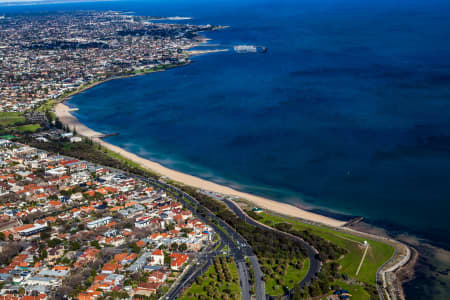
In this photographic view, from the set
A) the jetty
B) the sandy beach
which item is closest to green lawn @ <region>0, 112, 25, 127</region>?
the sandy beach

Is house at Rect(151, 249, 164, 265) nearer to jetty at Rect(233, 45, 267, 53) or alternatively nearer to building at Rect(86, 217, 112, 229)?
building at Rect(86, 217, 112, 229)

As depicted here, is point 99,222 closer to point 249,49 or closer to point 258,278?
point 258,278

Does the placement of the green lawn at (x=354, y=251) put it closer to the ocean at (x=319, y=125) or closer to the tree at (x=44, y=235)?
the ocean at (x=319, y=125)

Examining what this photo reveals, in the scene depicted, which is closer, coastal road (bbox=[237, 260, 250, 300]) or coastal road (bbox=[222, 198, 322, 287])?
coastal road (bbox=[237, 260, 250, 300])

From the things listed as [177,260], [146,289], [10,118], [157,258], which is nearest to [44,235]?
[157,258]

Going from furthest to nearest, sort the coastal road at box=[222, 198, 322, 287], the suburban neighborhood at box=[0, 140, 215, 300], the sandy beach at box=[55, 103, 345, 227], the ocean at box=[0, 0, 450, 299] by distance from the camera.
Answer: the ocean at box=[0, 0, 450, 299] < the sandy beach at box=[55, 103, 345, 227] < the coastal road at box=[222, 198, 322, 287] < the suburban neighborhood at box=[0, 140, 215, 300]

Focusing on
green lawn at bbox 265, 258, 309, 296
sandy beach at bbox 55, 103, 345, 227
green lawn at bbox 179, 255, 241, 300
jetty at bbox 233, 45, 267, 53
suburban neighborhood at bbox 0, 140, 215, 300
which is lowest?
sandy beach at bbox 55, 103, 345, 227

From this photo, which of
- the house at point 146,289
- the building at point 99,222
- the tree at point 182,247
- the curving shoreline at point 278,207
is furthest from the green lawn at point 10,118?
the house at point 146,289
